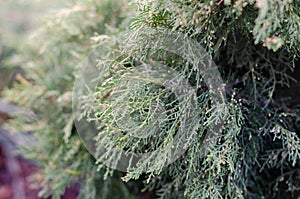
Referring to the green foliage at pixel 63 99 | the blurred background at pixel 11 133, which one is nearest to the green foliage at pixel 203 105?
the green foliage at pixel 63 99

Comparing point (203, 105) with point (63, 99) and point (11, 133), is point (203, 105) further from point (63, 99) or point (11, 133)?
point (11, 133)

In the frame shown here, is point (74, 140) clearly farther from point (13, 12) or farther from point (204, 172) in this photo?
point (13, 12)

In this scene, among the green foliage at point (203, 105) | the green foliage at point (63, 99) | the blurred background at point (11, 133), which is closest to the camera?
the green foliage at point (203, 105)

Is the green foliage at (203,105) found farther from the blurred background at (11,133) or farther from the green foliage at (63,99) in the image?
the blurred background at (11,133)

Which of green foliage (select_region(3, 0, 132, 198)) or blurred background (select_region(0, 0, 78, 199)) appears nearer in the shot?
green foliage (select_region(3, 0, 132, 198))

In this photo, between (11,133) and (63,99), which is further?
(11,133)

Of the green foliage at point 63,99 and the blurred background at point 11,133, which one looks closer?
the green foliage at point 63,99

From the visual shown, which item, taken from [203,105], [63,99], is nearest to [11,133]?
[63,99]

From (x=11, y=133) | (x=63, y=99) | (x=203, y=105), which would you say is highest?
(x=203, y=105)

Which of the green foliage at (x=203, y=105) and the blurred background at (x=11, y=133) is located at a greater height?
the green foliage at (x=203, y=105)

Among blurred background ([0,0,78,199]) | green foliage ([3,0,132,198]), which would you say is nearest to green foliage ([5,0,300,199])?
green foliage ([3,0,132,198])

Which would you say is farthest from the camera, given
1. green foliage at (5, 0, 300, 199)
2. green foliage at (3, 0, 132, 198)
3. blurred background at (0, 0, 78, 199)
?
blurred background at (0, 0, 78, 199)

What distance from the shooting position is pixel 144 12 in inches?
25.4

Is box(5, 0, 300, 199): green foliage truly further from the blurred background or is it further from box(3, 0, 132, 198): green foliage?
the blurred background
